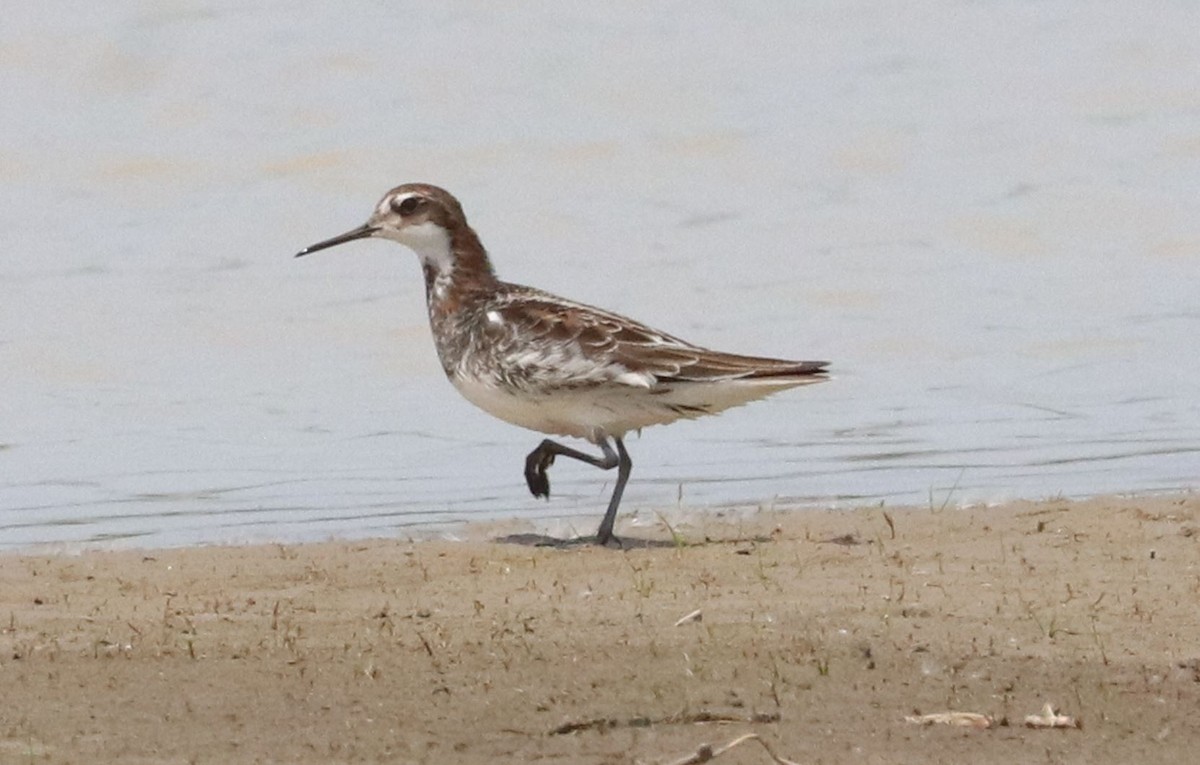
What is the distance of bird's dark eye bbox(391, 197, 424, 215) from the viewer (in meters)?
12.6

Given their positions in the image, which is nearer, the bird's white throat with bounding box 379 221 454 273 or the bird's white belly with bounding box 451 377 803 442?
the bird's white belly with bounding box 451 377 803 442

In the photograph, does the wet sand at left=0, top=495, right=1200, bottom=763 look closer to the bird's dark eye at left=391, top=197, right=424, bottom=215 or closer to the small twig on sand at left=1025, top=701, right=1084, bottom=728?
the small twig on sand at left=1025, top=701, right=1084, bottom=728

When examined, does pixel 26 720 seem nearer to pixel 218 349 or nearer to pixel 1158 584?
pixel 1158 584

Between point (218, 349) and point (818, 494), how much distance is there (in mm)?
5269

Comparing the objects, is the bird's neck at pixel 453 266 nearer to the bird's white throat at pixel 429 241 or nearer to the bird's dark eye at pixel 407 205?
the bird's white throat at pixel 429 241

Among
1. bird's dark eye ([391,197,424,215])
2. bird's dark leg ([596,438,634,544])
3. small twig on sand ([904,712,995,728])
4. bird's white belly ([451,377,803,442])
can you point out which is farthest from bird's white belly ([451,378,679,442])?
small twig on sand ([904,712,995,728])

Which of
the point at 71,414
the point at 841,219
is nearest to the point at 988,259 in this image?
the point at 841,219

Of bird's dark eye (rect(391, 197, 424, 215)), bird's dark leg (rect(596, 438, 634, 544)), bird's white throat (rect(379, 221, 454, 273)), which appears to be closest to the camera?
bird's dark leg (rect(596, 438, 634, 544))

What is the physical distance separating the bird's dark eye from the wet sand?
2312 millimetres

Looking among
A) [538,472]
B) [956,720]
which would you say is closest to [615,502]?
[538,472]

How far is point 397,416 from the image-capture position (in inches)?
584

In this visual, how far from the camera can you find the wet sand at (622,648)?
7.11 m

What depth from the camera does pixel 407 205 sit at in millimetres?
12602

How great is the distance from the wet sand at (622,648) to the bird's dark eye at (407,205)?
2.31m
